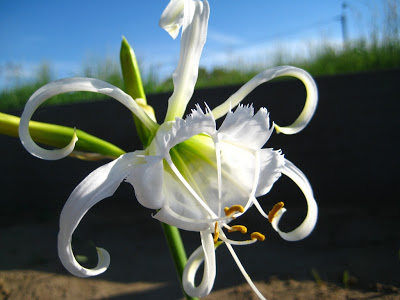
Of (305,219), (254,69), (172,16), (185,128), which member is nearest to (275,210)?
(305,219)

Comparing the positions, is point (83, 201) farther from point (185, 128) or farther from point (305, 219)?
point (305, 219)

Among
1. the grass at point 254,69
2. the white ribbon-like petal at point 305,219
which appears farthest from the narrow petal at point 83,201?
the grass at point 254,69

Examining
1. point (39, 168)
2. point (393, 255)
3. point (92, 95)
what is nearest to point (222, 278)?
point (393, 255)

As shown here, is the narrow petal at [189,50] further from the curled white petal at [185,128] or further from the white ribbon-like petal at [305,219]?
the white ribbon-like petal at [305,219]

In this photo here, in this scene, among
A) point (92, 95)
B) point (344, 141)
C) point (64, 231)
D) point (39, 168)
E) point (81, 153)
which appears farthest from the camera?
point (92, 95)

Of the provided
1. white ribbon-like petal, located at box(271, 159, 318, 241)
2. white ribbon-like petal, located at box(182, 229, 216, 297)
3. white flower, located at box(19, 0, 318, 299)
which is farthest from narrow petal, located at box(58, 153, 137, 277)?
white ribbon-like petal, located at box(271, 159, 318, 241)

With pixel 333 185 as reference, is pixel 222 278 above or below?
below

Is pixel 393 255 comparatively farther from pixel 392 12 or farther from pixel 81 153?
pixel 392 12
